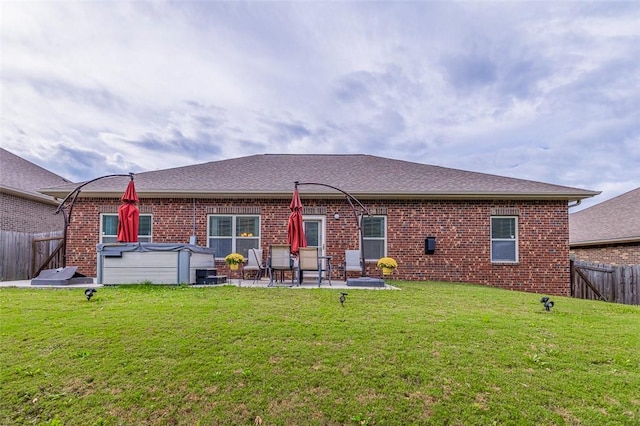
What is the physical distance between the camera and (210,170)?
1294 centimetres

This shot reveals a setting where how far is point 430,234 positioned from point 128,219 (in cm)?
815

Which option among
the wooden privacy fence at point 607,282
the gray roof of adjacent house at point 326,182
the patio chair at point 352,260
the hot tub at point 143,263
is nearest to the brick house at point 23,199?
the gray roof of adjacent house at point 326,182

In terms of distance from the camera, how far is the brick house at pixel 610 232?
1255 cm

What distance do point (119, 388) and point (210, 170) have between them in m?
10.3

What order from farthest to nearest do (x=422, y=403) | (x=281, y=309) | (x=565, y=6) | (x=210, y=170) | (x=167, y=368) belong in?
(x=210, y=170), (x=565, y=6), (x=281, y=309), (x=167, y=368), (x=422, y=403)

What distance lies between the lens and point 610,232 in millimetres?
13500

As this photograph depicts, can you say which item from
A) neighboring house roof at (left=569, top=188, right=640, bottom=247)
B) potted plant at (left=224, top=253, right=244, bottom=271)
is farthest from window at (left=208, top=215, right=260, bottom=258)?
neighboring house roof at (left=569, top=188, right=640, bottom=247)

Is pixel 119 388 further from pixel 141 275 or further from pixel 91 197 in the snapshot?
pixel 91 197

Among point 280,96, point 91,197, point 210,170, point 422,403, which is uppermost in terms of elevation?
point 280,96

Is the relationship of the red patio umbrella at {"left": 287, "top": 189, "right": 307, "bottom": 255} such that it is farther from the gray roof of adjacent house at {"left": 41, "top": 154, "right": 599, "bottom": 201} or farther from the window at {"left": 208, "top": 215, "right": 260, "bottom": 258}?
the window at {"left": 208, "top": 215, "right": 260, "bottom": 258}

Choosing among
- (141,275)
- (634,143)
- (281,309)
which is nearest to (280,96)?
(141,275)

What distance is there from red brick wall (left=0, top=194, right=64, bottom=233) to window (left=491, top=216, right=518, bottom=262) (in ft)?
48.6

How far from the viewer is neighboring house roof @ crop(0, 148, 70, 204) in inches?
523

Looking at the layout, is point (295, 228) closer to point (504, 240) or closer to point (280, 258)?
point (280, 258)
